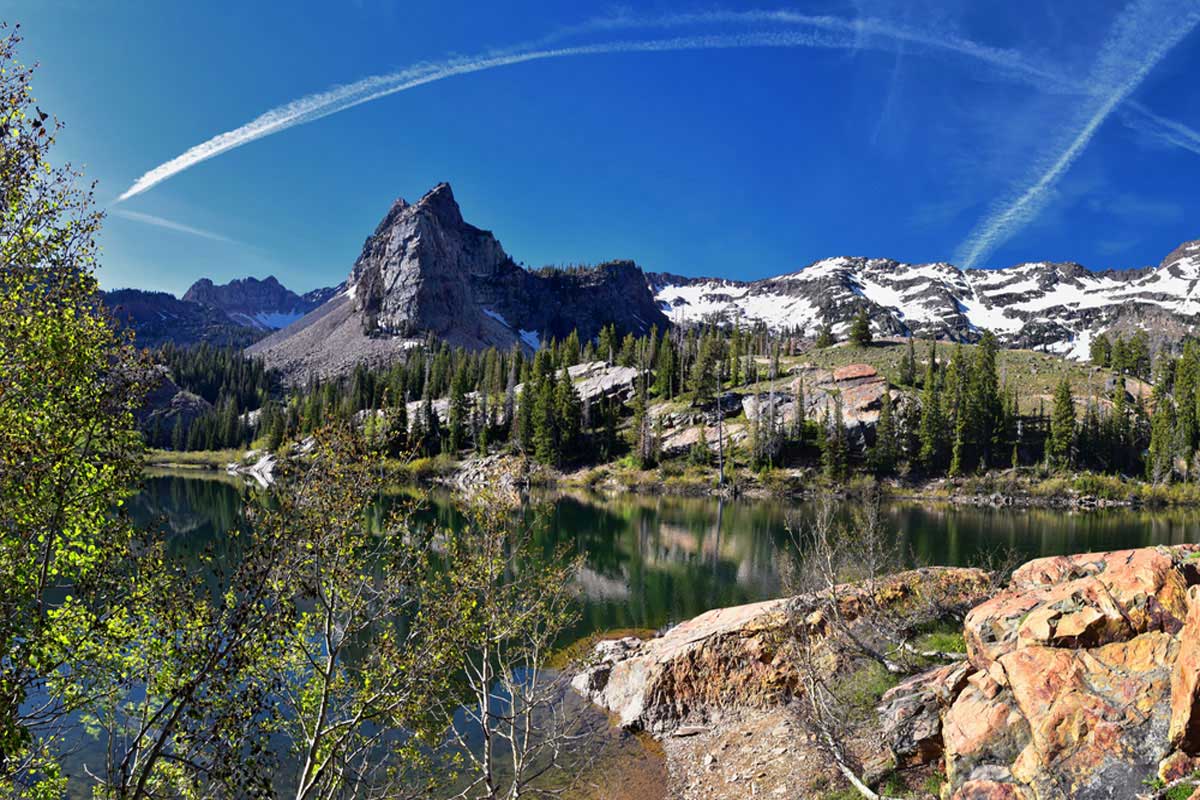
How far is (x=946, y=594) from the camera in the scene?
18625 mm

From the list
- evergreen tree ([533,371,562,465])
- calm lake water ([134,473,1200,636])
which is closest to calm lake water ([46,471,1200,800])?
calm lake water ([134,473,1200,636])

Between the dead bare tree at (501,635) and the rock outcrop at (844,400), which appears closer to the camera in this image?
the dead bare tree at (501,635)

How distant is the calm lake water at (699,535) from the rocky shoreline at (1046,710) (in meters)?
8.73

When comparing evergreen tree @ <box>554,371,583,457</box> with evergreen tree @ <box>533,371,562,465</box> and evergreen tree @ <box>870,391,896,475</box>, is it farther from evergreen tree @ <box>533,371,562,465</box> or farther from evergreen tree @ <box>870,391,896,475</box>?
evergreen tree @ <box>870,391,896,475</box>

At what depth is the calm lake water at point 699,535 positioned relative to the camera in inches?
1368

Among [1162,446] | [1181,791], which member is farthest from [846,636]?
[1162,446]

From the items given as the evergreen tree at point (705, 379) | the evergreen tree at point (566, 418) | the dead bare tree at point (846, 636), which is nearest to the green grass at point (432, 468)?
the evergreen tree at point (566, 418)

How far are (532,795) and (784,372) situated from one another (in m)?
118

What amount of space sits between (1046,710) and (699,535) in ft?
149

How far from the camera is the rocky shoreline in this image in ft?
28.5

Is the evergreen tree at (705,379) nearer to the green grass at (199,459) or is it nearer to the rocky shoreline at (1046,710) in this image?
the green grass at (199,459)

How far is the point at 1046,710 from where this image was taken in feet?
31.9

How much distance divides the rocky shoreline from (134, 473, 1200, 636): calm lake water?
8.73 meters

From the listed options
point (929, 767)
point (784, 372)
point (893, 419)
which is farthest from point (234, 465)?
point (929, 767)
